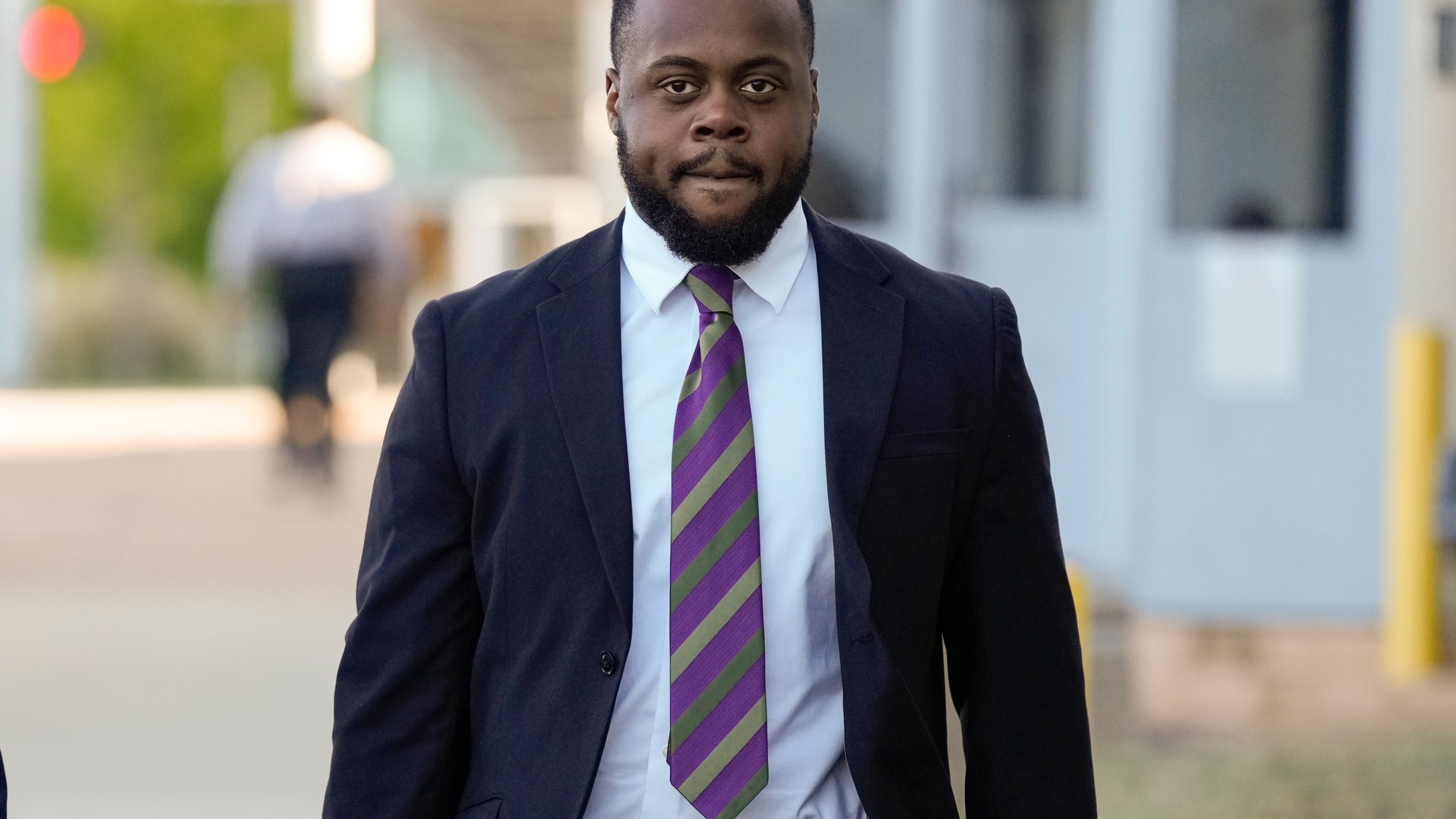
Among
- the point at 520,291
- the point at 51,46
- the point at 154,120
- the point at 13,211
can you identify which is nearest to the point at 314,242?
the point at 520,291

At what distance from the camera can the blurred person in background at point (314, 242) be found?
9.36 meters

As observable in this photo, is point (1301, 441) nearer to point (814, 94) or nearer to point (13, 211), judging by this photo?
point (814, 94)

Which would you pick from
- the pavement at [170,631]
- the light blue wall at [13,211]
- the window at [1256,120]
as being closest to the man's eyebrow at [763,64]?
the pavement at [170,631]

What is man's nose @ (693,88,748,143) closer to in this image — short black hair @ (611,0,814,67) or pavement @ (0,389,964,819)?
short black hair @ (611,0,814,67)

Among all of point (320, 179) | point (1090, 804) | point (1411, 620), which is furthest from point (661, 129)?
point (320, 179)

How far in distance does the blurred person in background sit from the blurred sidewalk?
0.79 metres

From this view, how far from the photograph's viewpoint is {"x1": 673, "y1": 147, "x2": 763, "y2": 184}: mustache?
2.04 m

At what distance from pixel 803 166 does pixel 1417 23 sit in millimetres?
5508

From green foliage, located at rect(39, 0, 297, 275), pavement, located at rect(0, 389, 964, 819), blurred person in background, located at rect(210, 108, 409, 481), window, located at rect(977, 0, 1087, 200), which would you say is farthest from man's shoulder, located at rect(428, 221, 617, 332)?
green foliage, located at rect(39, 0, 297, 275)

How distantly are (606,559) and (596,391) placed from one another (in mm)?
188

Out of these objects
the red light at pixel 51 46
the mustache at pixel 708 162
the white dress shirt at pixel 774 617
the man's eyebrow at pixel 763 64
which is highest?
the red light at pixel 51 46

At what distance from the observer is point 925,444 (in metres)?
2.10

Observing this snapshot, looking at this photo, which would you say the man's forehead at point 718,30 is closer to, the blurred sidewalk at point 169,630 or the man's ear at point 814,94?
the man's ear at point 814,94

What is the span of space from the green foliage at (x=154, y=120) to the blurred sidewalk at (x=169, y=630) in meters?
36.9
